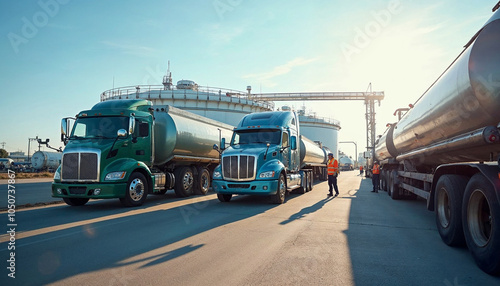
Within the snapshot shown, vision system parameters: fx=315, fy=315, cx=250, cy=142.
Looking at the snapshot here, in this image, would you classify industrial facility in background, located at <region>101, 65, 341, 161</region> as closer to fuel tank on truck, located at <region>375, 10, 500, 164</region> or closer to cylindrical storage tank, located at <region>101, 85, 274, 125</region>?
cylindrical storage tank, located at <region>101, 85, 274, 125</region>

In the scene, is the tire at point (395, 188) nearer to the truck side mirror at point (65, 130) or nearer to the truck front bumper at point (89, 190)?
the truck front bumper at point (89, 190)

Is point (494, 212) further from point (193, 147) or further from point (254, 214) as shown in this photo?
point (193, 147)

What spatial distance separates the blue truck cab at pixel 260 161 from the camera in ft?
33.7

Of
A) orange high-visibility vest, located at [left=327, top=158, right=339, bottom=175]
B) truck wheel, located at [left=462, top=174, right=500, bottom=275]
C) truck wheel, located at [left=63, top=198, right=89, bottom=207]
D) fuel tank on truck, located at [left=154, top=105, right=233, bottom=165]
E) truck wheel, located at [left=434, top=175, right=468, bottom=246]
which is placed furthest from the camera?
orange high-visibility vest, located at [left=327, top=158, right=339, bottom=175]

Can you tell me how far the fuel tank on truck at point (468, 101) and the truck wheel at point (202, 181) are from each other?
9.43m

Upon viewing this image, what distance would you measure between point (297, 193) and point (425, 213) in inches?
263

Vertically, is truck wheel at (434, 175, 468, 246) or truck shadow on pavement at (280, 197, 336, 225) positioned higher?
truck wheel at (434, 175, 468, 246)

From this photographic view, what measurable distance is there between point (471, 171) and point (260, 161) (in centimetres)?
635

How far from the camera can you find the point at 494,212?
12.6 ft

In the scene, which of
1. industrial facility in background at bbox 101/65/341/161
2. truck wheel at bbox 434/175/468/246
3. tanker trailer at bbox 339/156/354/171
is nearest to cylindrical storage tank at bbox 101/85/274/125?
industrial facility in background at bbox 101/65/341/161

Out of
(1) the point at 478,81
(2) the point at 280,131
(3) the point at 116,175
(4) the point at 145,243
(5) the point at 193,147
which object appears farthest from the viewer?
(5) the point at 193,147

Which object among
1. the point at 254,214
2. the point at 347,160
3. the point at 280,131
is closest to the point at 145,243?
the point at 254,214

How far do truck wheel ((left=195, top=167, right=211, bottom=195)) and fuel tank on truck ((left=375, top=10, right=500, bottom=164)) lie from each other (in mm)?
9432

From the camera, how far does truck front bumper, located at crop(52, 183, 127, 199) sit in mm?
9094
